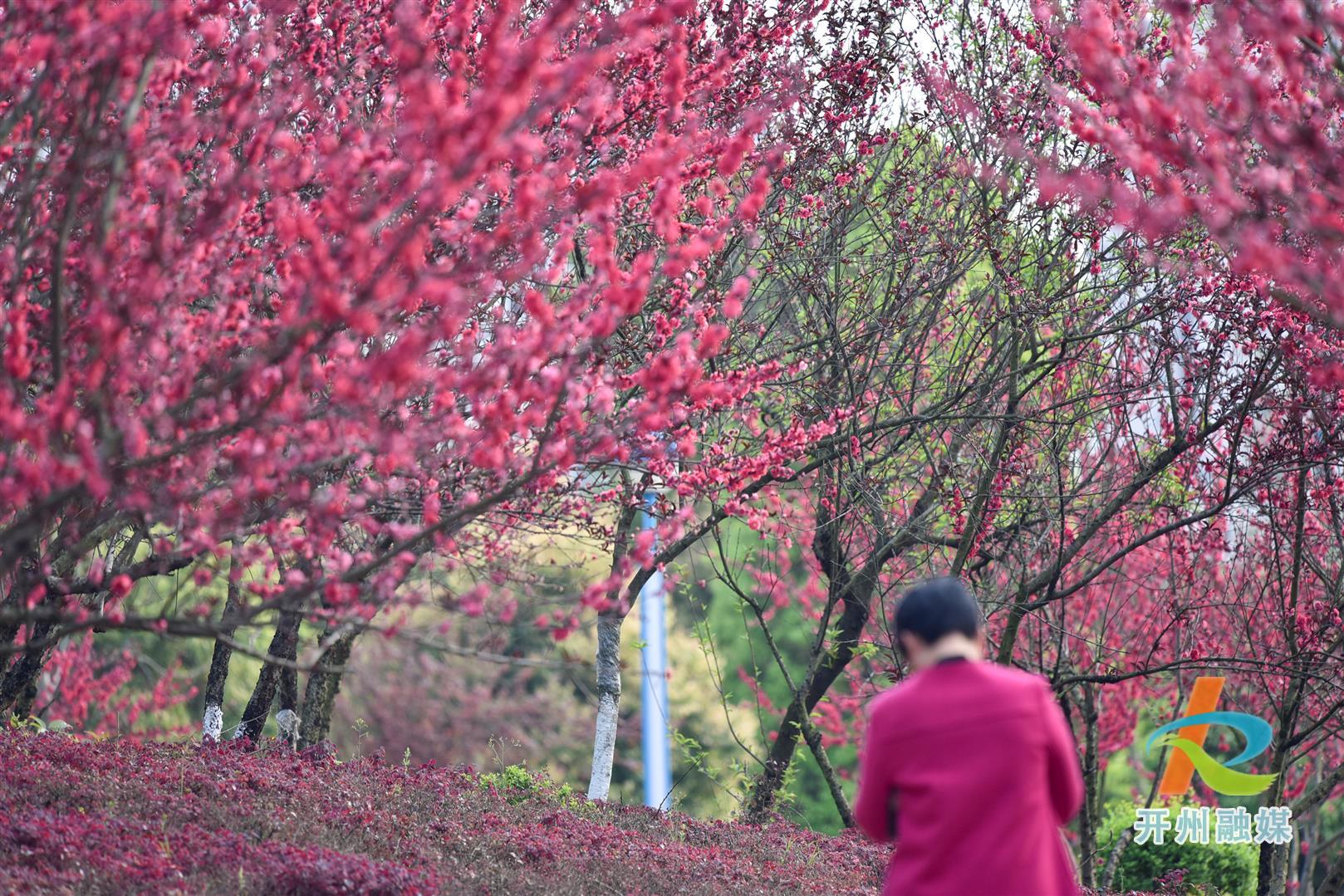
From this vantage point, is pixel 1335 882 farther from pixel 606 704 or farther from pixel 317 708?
pixel 317 708

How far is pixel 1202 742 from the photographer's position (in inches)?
485

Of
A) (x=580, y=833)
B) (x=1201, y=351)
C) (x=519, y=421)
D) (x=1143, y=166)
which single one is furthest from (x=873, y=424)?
(x=1143, y=166)

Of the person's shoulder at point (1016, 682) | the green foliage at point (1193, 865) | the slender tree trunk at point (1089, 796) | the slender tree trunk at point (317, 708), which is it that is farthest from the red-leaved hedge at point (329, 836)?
the green foliage at point (1193, 865)

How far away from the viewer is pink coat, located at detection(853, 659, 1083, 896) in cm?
316

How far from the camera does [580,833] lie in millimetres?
7363

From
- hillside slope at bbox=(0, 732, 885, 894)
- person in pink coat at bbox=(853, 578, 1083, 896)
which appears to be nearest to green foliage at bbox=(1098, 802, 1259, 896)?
hillside slope at bbox=(0, 732, 885, 894)

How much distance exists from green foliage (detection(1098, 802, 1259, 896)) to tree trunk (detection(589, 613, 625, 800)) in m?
5.11

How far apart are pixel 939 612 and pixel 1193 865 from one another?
32.8 ft

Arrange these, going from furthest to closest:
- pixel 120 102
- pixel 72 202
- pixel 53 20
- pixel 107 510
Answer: pixel 120 102 < pixel 107 510 < pixel 53 20 < pixel 72 202

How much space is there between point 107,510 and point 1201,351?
7167 mm

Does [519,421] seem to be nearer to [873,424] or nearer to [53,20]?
[53,20]

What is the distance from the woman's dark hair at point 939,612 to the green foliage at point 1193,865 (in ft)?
31.3

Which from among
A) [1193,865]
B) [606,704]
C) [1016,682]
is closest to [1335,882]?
[1193,865]

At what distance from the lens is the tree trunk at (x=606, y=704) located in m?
9.52
